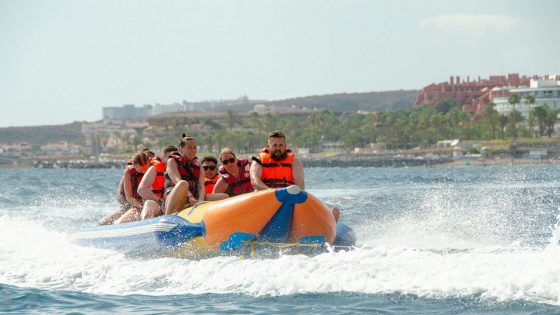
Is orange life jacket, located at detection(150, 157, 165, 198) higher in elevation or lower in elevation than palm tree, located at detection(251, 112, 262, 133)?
higher

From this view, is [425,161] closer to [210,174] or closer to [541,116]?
[541,116]

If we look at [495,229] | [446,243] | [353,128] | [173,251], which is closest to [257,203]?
[173,251]

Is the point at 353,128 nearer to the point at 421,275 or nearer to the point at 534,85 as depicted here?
the point at 534,85

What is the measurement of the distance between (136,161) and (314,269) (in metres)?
3.90

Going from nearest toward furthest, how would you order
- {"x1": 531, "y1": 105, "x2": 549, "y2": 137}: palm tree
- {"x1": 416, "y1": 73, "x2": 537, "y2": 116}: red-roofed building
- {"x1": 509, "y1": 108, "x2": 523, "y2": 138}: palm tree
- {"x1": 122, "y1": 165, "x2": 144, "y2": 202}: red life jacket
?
{"x1": 122, "y1": 165, "x2": 144, "y2": 202}: red life jacket < {"x1": 531, "y1": 105, "x2": 549, "y2": 137}: palm tree < {"x1": 509, "y1": 108, "x2": 523, "y2": 138}: palm tree < {"x1": 416, "y1": 73, "x2": 537, "y2": 116}: red-roofed building

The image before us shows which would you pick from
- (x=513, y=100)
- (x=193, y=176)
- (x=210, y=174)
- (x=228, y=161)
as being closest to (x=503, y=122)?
(x=513, y=100)

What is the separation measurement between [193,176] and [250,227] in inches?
65.8

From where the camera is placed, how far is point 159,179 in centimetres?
1152

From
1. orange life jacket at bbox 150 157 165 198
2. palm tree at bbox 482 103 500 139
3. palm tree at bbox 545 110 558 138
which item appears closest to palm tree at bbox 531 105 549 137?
palm tree at bbox 545 110 558 138

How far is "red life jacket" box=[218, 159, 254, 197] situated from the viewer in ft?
36.7

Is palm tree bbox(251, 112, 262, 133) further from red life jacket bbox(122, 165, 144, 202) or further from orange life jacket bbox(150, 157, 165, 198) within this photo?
orange life jacket bbox(150, 157, 165, 198)

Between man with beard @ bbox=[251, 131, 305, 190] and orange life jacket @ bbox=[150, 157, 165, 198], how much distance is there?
160 cm

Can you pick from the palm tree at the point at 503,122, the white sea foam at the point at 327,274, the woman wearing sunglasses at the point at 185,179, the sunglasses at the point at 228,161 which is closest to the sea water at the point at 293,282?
the white sea foam at the point at 327,274

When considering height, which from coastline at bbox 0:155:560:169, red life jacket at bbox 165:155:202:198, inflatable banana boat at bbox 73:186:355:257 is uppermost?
red life jacket at bbox 165:155:202:198
